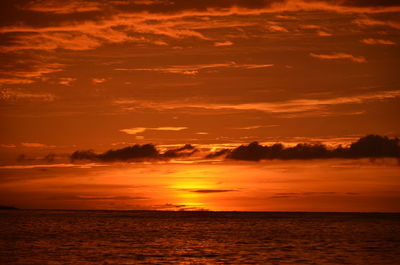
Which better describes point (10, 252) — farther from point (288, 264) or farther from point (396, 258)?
point (396, 258)

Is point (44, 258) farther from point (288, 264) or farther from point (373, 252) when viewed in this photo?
point (373, 252)

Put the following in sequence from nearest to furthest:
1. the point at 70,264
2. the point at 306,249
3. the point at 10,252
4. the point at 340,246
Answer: the point at 70,264 < the point at 10,252 < the point at 306,249 < the point at 340,246

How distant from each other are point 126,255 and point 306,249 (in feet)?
78.5

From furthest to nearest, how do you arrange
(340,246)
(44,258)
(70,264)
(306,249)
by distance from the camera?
1. (340,246)
2. (306,249)
3. (44,258)
4. (70,264)

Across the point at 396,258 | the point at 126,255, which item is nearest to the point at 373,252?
the point at 396,258

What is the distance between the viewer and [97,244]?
91.3 m

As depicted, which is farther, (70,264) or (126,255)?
(126,255)

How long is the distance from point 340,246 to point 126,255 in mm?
32327

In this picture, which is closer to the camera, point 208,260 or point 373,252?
point 208,260

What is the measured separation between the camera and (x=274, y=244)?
307 ft

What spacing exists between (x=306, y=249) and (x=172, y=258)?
2088 centimetres

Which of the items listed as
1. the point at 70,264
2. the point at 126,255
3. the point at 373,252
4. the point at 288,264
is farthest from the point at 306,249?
the point at 70,264

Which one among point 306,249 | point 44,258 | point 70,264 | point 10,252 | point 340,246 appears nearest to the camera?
point 70,264

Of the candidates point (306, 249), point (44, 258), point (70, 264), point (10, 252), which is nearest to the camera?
point (70, 264)
